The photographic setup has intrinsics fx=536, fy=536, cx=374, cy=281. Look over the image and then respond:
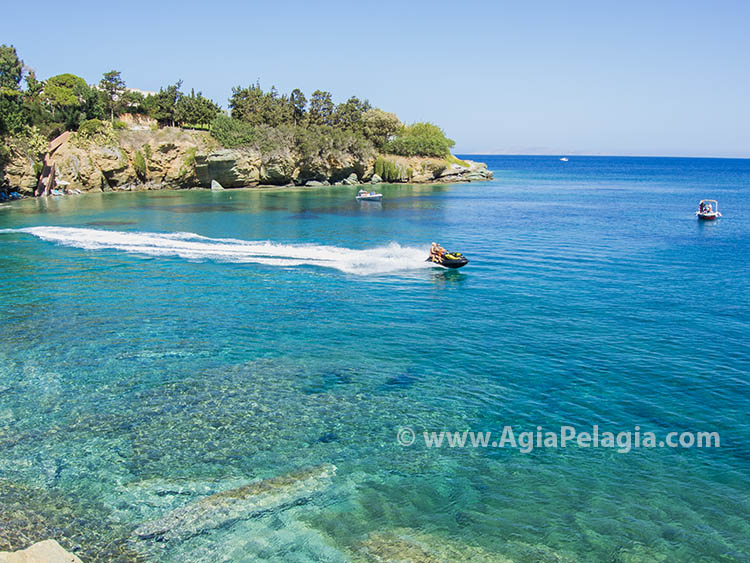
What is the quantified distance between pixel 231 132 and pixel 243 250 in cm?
6515

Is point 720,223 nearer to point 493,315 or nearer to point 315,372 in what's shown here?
point 493,315

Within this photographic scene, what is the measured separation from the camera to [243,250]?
44.8 metres

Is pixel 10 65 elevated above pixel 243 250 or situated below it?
above

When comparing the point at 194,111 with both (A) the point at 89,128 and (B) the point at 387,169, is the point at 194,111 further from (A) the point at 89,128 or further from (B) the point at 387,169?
(B) the point at 387,169

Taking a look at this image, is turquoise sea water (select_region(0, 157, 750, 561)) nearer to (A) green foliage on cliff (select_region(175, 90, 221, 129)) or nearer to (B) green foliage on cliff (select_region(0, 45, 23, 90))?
(A) green foliage on cliff (select_region(175, 90, 221, 129))

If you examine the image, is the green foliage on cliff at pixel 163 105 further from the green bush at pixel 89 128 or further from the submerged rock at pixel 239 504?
the submerged rock at pixel 239 504

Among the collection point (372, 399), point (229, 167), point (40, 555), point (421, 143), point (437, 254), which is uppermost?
point (421, 143)

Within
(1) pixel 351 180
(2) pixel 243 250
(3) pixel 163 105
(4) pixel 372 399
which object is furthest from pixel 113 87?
(4) pixel 372 399

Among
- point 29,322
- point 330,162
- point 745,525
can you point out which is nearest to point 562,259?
point 745,525

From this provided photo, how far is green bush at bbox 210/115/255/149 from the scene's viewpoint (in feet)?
330

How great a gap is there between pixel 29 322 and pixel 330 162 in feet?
286

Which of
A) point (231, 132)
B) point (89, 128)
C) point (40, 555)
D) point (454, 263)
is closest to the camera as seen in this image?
point (40, 555)

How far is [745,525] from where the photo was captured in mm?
12648

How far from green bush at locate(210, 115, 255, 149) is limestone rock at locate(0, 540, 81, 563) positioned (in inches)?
3850
